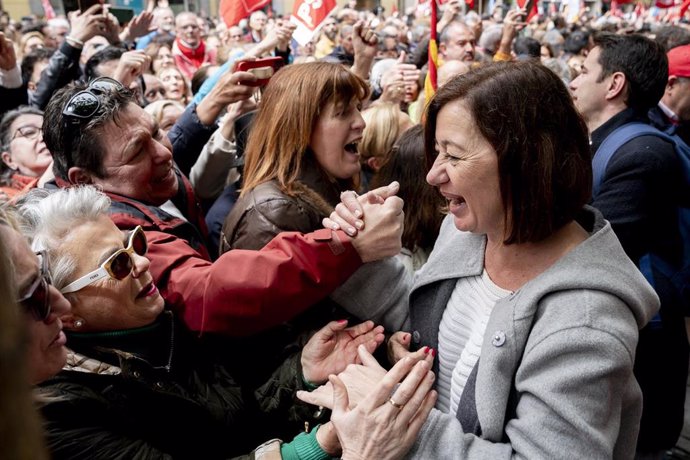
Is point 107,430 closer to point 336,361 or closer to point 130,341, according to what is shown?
point 130,341

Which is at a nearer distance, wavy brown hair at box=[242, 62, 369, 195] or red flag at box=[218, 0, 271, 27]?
wavy brown hair at box=[242, 62, 369, 195]

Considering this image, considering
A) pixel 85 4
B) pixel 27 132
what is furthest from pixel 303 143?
pixel 85 4

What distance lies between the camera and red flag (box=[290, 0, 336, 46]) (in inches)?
209

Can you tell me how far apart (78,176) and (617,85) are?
2435 mm

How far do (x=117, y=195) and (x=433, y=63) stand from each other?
8.97 ft

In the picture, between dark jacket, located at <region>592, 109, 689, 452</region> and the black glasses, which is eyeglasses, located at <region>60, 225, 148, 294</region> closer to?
dark jacket, located at <region>592, 109, 689, 452</region>

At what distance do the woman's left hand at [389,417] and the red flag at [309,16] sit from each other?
4373mm

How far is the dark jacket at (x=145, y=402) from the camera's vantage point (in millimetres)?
1436

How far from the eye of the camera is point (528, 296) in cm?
144

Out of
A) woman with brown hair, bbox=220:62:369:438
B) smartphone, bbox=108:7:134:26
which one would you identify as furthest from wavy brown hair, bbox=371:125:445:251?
Result: smartphone, bbox=108:7:134:26

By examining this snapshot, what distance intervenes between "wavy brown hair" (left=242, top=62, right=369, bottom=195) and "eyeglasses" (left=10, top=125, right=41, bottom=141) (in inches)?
68.3

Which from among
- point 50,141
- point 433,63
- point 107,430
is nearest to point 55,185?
point 50,141

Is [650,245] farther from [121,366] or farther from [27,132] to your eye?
[27,132]

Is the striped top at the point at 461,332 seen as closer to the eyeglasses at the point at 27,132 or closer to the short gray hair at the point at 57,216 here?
the short gray hair at the point at 57,216
